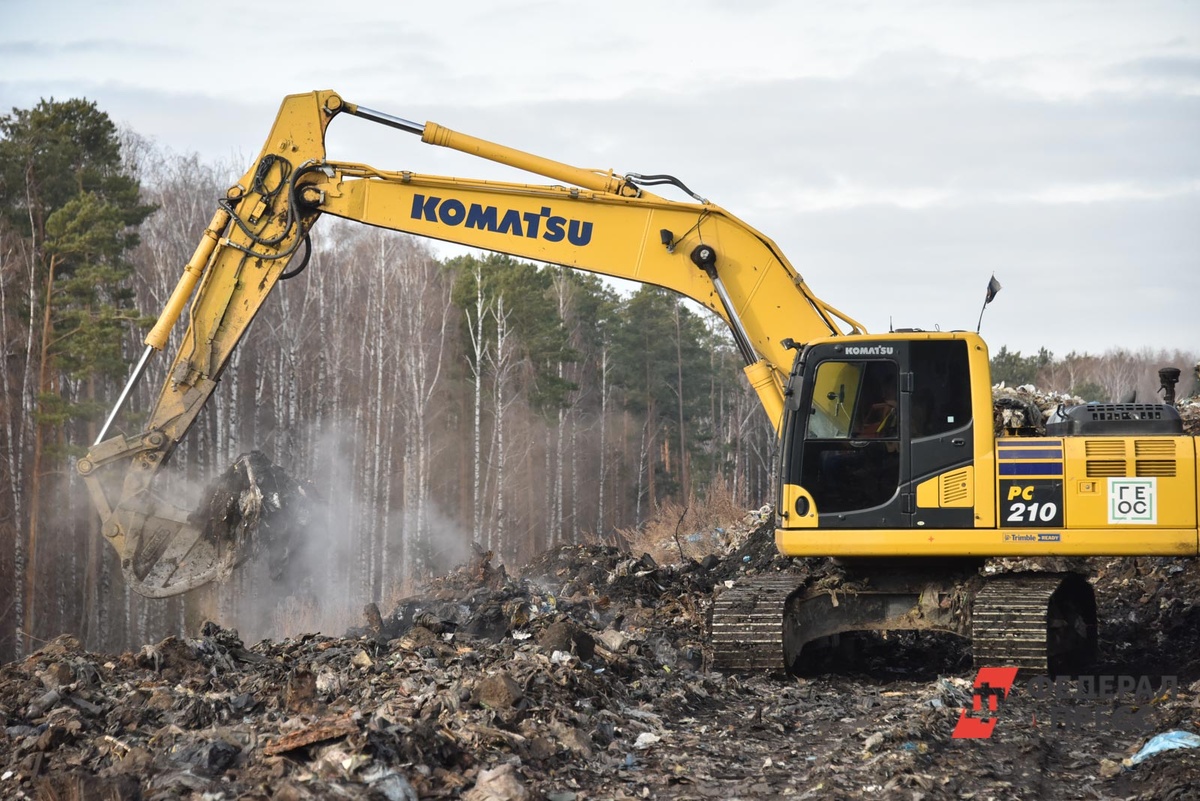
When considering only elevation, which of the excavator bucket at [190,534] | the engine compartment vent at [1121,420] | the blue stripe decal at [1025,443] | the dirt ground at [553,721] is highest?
the engine compartment vent at [1121,420]

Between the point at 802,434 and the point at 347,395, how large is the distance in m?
31.2

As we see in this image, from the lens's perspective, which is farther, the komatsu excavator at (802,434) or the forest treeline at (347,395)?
the forest treeline at (347,395)

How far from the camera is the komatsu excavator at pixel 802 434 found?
28.5ft

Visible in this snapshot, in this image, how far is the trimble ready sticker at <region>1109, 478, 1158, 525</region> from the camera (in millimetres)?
8609

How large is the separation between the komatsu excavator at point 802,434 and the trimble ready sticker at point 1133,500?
0.05 feet

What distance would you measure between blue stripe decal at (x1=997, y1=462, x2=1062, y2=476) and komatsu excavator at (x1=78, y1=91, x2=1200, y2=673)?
0.05 feet

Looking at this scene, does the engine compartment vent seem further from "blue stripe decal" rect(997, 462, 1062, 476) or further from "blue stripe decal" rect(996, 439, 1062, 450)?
"blue stripe decal" rect(997, 462, 1062, 476)

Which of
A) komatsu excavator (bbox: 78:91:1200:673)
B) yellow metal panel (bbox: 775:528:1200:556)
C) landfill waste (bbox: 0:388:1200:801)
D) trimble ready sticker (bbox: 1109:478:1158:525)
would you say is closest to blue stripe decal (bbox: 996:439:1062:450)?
komatsu excavator (bbox: 78:91:1200:673)

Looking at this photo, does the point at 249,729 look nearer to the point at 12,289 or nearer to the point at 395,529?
the point at 12,289

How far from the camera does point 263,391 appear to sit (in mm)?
38500

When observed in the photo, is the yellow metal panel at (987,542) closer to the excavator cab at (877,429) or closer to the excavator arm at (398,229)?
the excavator cab at (877,429)

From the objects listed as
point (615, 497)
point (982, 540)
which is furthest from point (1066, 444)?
point (615, 497)

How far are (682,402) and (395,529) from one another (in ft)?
48.8

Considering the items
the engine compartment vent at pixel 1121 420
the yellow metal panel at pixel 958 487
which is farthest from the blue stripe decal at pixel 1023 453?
the engine compartment vent at pixel 1121 420
